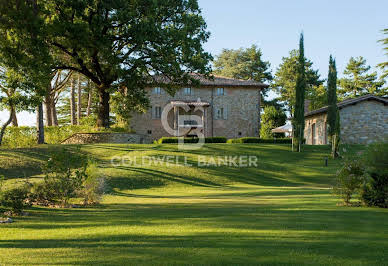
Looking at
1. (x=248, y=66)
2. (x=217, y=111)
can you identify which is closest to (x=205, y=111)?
(x=217, y=111)

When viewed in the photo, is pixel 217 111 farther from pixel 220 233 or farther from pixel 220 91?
pixel 220 233

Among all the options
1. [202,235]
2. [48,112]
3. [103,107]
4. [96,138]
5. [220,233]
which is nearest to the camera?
[202,235]

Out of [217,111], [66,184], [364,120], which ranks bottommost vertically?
[66,184]

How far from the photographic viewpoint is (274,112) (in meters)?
40.5

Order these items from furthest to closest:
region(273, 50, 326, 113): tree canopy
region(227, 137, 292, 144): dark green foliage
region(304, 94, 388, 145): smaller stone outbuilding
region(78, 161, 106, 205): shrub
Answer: region(273, 50, 326, 113): tree canopy, region(304, 94, 388, 145): smaller stone outbuilding, region(227, 137, 292, 144): dark green foliage, region(78, 161, 106, 205): shrub

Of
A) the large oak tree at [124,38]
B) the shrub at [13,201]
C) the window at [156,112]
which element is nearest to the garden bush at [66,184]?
the shrub at [13,201]

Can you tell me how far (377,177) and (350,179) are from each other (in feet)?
2.32

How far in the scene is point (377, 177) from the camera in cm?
1007

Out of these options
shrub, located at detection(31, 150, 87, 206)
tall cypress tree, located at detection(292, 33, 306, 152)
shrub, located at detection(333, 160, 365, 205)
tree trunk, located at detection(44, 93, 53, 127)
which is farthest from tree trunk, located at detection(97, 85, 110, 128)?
shrub, located at detection(333, 160, 365, 205)

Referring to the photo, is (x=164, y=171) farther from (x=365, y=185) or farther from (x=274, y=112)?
(x=274, y=112)

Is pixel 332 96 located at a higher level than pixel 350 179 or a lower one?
higher

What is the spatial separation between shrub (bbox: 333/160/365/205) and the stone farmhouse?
29.5m

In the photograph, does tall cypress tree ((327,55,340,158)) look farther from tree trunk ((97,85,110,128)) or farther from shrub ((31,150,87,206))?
shrub ((31,150,87,206))

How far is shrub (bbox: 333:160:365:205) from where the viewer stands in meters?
10.4
